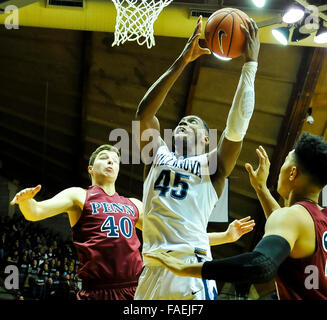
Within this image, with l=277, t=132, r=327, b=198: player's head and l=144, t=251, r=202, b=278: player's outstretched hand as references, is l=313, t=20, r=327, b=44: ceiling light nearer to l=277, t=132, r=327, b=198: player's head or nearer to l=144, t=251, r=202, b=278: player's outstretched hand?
l=277, t=132, r=327, b=198: player's head

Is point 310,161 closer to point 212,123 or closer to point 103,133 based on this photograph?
point 212,123

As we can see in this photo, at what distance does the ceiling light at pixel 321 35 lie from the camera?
618cm

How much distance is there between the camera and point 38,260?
10477 millimetres

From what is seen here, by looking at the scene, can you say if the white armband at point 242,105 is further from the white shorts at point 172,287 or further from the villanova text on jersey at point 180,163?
the white shorts at point 172,287

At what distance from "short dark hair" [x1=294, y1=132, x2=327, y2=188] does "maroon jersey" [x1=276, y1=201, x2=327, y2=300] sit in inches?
10.4

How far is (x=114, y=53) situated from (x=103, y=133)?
2.35 m

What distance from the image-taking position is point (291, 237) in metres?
2.11

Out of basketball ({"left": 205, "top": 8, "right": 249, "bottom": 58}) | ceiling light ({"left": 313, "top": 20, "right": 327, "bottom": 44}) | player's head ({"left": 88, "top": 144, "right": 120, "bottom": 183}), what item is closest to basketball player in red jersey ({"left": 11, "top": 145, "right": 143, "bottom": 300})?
player's head ({"left": 88, "top": 144, "right": 120, "bottom": 183})

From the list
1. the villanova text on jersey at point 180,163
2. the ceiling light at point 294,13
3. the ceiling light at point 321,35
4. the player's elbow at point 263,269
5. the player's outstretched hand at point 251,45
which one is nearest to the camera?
the player's elbow at point 263,269

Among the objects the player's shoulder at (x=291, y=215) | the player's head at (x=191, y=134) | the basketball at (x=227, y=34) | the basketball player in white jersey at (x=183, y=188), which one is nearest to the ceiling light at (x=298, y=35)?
the basketball at (x=227, y=34)

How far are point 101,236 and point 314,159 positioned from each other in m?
1.98

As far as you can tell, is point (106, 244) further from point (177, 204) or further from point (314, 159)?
point (314, 159)

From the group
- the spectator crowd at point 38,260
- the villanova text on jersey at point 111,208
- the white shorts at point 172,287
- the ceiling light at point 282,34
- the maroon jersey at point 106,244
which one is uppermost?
the ceiling light at point 282,34

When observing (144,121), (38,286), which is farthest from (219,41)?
(38,286)
